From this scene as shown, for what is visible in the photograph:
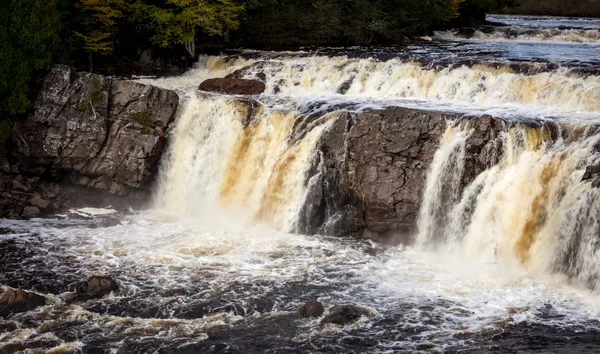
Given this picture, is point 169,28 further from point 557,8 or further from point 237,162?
point 557,8

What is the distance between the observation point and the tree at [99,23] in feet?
101

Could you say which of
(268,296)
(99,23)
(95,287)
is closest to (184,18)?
(99,23)

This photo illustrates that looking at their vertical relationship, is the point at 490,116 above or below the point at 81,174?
above

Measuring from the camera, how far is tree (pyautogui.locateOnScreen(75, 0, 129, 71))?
30.8m

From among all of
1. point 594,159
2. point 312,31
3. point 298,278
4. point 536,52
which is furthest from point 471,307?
point 312,31

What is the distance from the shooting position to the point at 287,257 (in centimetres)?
1961

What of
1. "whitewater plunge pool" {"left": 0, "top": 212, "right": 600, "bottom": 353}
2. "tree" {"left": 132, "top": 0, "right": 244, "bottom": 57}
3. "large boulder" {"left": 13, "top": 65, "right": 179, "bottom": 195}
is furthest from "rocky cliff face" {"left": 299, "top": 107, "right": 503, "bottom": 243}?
"tree" {"left": 132, "top": 0, "right": 244, "bottom": 57}

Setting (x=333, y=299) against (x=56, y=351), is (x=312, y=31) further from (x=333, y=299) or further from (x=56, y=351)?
(x=56, y=351)

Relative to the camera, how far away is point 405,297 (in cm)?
1675

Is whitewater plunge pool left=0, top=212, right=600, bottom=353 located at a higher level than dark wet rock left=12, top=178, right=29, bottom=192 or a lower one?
lower

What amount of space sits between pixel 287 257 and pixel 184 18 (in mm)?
16487

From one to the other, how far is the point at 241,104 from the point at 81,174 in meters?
5.70

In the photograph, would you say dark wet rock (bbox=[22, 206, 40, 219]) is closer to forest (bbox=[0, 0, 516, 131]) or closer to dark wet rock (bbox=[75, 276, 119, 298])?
forest (bbox=[0, 0, 516, 131])

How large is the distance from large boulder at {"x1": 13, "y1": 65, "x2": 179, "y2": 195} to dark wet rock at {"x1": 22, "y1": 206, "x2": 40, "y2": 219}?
70.9 inches
